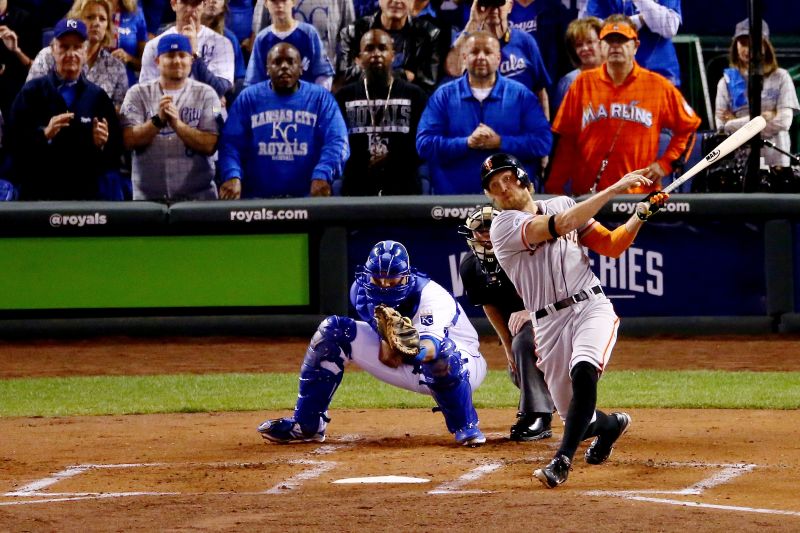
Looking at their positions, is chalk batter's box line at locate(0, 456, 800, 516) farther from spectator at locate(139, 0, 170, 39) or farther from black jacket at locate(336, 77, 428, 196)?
spectator at locate(139, 0, 170, 39)

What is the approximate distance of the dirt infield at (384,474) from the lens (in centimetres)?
519

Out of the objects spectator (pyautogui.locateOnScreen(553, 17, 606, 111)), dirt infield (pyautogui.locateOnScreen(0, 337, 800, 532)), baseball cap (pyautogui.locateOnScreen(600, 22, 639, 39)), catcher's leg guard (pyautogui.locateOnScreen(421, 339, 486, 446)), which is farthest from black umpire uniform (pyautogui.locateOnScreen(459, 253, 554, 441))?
spectator (pyautogui.locateOnScreen(553, 17, 606, 111))

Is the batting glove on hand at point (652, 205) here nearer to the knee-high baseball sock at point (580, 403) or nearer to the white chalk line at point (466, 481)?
the knee-high baseball sock at point (580, 403)

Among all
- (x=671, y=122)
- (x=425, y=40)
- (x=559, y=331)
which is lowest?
(x=559, y=331)

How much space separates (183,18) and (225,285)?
8.20ft

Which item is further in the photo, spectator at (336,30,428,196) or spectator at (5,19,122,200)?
spectator at (336,30,428,196)

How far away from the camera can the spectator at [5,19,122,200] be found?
11453mm

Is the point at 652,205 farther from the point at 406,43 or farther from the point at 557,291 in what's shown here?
the point at 406,43

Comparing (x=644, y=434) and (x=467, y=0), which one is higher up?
(x=467, y=0)

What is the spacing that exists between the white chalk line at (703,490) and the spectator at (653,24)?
641 cm

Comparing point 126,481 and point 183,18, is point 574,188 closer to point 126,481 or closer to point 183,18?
point 183,18

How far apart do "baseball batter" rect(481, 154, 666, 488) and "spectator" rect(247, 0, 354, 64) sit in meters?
6.55

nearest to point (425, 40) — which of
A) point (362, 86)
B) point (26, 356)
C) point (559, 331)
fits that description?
point (362, 86)

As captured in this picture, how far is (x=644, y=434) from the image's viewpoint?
772 centimetres
